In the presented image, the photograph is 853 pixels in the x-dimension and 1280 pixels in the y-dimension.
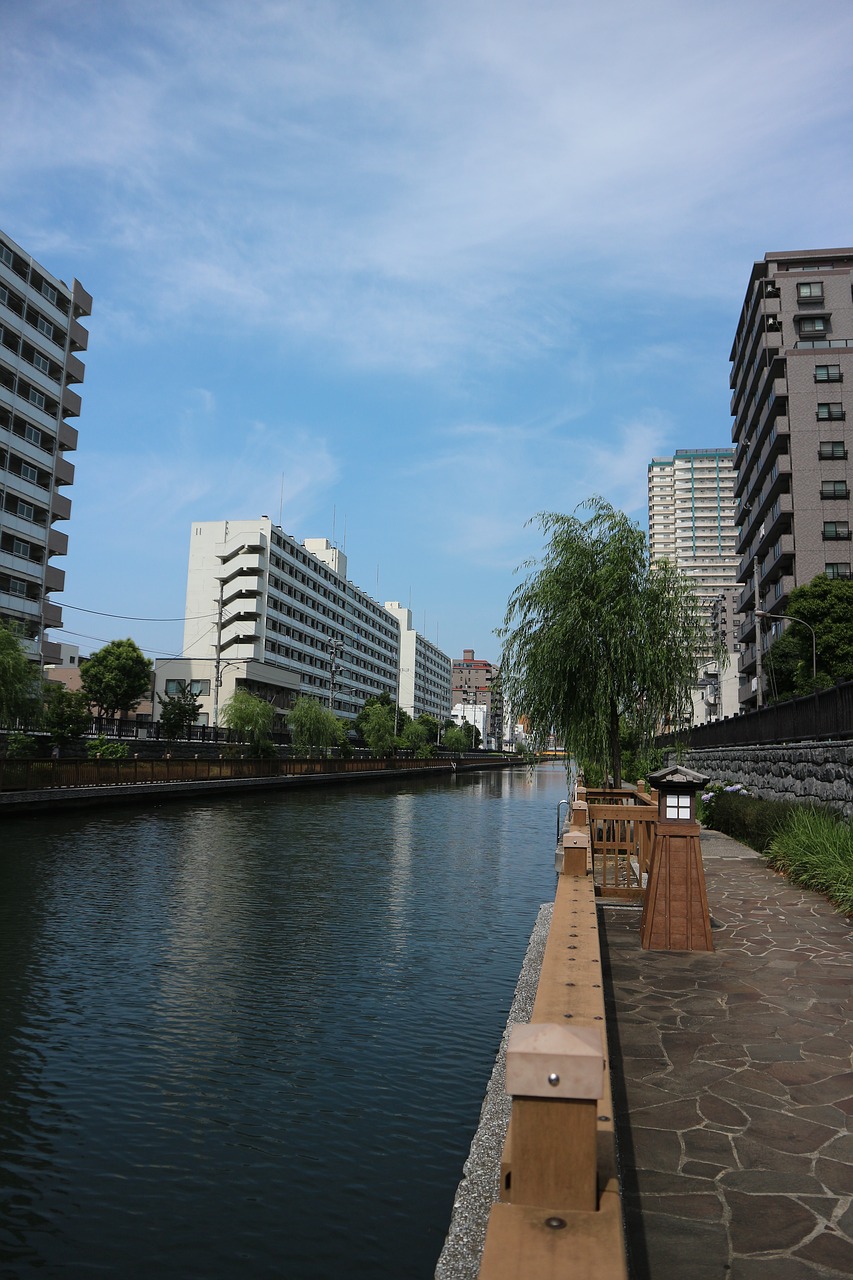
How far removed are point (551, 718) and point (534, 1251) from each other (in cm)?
1889

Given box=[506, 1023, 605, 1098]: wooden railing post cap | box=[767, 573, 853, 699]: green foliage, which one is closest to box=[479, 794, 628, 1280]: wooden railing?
box=[506, 1023, 605, 1098]: wooden railing post cap

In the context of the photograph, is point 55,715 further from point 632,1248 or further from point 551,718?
point 632,1248

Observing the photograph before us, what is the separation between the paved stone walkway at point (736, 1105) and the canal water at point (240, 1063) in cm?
152

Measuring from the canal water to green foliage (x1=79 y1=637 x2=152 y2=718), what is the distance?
54.0 m

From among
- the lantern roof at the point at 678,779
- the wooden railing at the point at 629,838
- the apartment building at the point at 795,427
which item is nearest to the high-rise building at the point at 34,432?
the apartment building at the point at 795,427

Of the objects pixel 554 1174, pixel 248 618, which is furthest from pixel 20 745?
pixel 248 618

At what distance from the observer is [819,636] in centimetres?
4541

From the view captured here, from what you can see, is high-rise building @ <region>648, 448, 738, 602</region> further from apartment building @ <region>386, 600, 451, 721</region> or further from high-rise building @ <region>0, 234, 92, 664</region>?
high-rise building @ <region>0, 234, 92, 664</region>

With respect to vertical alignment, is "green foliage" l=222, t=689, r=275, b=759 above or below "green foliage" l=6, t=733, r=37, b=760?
above

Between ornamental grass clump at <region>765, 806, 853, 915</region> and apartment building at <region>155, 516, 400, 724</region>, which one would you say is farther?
apartment building at <region>155, 516, 400, 724</region>

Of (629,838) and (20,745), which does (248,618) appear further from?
(629,838)

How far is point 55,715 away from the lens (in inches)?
1768

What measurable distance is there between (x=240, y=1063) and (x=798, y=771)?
15.5 metres

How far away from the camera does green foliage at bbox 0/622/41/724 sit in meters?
35.1
